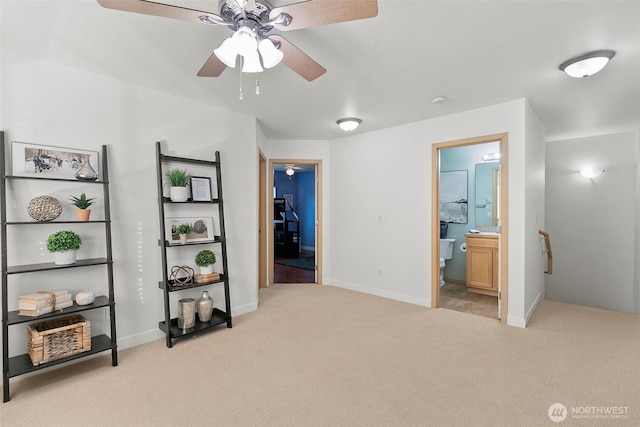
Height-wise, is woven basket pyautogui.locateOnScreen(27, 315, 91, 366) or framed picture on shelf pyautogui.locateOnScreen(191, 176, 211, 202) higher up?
framed picture on shelf pyautogui.locateOnScreen(191, 176, 211, 202)

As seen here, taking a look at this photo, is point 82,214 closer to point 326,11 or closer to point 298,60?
point 298,60

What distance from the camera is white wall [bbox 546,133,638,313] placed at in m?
4.65

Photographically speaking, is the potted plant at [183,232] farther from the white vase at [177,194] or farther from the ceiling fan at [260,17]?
the ceiling fan at [260,17]

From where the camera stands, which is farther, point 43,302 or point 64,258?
point 64,258

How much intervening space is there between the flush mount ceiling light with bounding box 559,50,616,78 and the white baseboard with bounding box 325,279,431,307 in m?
2.77

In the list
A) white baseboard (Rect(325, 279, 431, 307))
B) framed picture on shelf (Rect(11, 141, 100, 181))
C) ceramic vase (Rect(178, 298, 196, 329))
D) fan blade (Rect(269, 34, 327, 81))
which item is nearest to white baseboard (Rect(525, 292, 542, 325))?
white baseboard (Rect(325, 279, 431, 307))

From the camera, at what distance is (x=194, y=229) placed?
3289 mm

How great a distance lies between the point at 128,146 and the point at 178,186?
0.54 meters

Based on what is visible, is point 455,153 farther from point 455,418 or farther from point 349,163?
point 455,418

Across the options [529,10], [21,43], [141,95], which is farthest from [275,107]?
[529,10]

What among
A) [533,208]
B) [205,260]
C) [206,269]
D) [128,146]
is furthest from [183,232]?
[533,208]

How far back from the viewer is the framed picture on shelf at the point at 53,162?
2.31 m

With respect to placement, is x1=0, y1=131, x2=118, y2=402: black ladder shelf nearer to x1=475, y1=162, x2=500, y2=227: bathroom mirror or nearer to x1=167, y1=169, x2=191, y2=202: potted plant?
x1=167, y1=169, x2=191, y2=202: potted plant

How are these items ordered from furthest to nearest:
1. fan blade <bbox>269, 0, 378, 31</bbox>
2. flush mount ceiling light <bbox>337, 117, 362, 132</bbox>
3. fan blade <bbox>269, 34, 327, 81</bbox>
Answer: flush mount ceiling light <bbox>337, 117, 362, 132</bbox> → fan blade <bbox>269, 34, 327, 81</bbox> → fan blade <bbox>269, 0, 378, 31</bbox>
